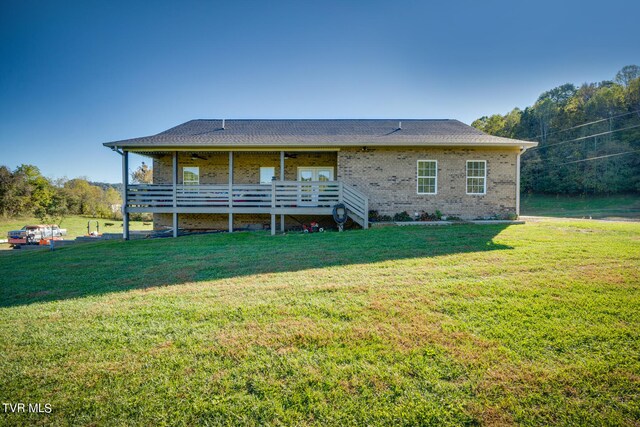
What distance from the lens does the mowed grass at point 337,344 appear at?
2260mm

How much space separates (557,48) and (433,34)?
23.1 ft

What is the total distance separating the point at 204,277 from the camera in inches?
228

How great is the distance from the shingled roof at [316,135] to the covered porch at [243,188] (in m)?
0.73

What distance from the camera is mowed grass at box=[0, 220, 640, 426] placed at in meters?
2.26

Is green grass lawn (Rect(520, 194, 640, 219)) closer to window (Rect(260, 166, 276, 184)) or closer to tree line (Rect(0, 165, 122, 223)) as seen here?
window (Rect(260, 166, 276, 184))

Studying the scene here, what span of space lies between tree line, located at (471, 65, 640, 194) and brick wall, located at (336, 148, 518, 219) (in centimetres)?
2997

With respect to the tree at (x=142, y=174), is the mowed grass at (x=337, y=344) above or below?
below

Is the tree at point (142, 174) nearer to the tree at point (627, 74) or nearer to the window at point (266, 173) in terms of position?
the window at point (266, 173)

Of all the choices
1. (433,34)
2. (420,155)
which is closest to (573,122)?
(433,34)

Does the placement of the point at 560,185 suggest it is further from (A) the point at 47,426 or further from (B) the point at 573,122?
(A) the point at 47,426

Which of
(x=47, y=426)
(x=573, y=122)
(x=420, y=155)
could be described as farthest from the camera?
(x=573, y=122)

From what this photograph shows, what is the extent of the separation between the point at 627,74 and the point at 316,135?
46523 millimetres

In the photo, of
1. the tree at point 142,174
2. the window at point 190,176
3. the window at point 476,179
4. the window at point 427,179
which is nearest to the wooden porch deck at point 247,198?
the window at point 190,176

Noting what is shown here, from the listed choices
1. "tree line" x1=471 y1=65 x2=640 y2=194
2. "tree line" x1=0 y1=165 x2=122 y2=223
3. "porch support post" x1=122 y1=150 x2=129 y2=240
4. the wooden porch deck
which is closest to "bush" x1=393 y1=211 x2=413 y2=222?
the wooden porch deck
